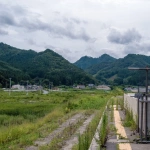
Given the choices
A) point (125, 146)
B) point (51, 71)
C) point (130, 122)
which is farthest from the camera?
point (51, 71)

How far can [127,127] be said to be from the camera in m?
13.6

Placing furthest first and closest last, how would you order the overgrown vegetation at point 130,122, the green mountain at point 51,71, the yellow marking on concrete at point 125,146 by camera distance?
the green mountain at point 51,71 < the overgrown vegetation at point 130,122 < the yellow marking on concrete at point 125,146

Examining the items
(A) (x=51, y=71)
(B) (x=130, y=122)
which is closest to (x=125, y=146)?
(B) (x=130, y=122)

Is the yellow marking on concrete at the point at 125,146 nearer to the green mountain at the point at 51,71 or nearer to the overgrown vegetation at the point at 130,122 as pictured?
the overgrown vegetation at the point at 130,122

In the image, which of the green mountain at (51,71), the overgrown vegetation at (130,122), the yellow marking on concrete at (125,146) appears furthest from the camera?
the green mountain at (51,71)

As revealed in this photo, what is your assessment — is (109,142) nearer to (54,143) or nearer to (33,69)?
(54,143)

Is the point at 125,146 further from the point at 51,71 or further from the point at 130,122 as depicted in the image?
the point at 51,71

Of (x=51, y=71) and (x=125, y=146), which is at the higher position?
(x=51, y=71)

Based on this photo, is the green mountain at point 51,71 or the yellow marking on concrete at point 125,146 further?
the green mountain at point 51,71

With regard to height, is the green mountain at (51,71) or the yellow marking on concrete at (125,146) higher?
the green mountain at (51,71)

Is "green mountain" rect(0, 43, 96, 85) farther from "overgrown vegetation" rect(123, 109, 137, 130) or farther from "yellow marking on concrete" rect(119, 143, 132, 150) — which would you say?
"yellow marking on concrete" rect(119, 143, 132, 150)

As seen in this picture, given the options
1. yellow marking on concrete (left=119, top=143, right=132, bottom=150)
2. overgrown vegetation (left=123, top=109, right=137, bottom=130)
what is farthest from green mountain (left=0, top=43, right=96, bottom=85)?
yellow marking on concrete (left=119, top=143, right=132, bottom=150)

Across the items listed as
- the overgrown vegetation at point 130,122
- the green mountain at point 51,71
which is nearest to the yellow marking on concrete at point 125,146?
the overgrown vegetation at point 130,122

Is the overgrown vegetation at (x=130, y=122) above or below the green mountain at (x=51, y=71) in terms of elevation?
below
